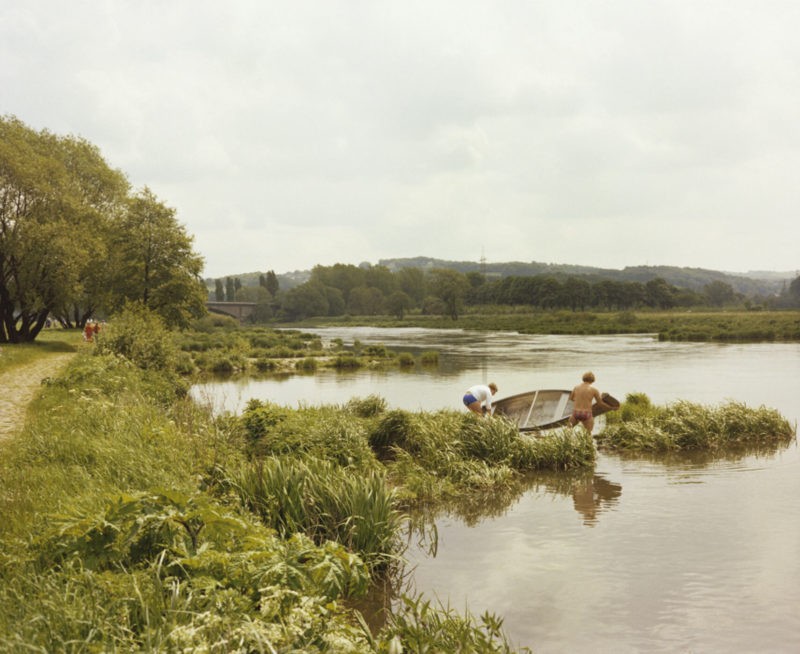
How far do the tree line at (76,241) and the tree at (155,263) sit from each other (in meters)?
0.06

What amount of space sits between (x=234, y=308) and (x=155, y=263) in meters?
107

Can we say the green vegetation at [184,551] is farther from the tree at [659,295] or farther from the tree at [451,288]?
the tree at [659,295]

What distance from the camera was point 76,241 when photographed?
3353cm

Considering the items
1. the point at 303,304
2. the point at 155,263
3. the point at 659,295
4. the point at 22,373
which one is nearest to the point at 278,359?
the point at 155,263

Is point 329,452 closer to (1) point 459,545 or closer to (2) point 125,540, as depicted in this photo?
(1) point 459,545

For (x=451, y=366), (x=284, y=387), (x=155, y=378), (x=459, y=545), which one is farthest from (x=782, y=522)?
(x=451, y=366)

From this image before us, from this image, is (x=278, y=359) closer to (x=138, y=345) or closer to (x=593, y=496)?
(x=138, y=345)

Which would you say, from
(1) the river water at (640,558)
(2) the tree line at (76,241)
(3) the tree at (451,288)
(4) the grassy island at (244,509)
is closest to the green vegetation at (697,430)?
(4) the grassy island at (244,509)

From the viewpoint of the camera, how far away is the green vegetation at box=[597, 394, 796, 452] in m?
16.0

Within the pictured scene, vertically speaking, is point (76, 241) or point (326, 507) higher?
point (76, 241)

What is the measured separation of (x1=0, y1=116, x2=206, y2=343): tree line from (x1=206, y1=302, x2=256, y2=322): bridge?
88.0 metres

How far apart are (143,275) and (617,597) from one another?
39818mm

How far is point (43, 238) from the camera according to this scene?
3170 cm

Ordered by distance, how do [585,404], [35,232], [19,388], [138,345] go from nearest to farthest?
[585,404], [19,388], [138,345], [35,232]
